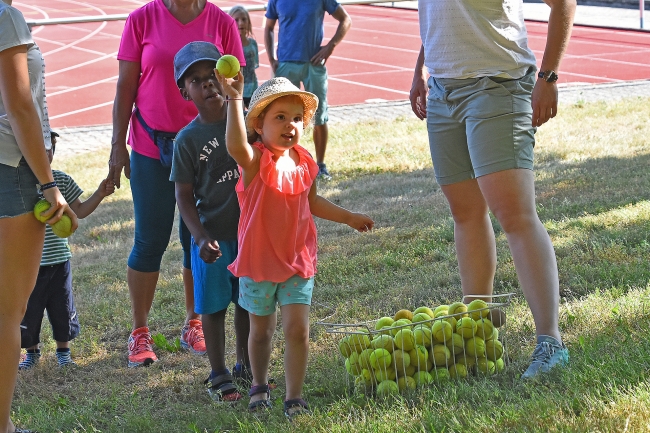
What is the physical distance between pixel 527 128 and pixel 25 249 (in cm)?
218

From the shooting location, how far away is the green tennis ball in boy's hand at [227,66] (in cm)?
338

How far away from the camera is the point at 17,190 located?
11.4 feet

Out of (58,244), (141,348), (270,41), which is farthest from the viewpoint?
(270,41)

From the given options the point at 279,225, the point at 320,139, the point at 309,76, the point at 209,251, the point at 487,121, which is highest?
the point at 487,121

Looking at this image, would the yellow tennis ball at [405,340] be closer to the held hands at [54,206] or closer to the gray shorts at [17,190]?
the held hands at [54,206]

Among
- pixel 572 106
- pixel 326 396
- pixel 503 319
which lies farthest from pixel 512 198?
pixel 572 106

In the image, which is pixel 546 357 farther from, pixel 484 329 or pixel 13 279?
pixel 13 279

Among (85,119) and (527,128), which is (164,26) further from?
(85,119)

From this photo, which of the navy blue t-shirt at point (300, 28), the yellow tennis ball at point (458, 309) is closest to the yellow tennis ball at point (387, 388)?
the yellow tennis ball at point (458, 309)

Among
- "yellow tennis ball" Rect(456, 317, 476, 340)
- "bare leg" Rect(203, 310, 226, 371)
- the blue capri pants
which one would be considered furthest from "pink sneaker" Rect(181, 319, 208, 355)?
"yellow tennis ball" Rect(456, 317, 476, 340)

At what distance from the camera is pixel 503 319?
13.0ft

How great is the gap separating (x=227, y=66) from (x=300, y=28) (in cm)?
613

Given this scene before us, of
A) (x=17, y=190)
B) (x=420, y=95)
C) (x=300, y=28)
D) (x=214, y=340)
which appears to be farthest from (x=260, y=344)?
(x=300, y=28)

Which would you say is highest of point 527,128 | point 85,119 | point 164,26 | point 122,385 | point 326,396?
point 164,26
